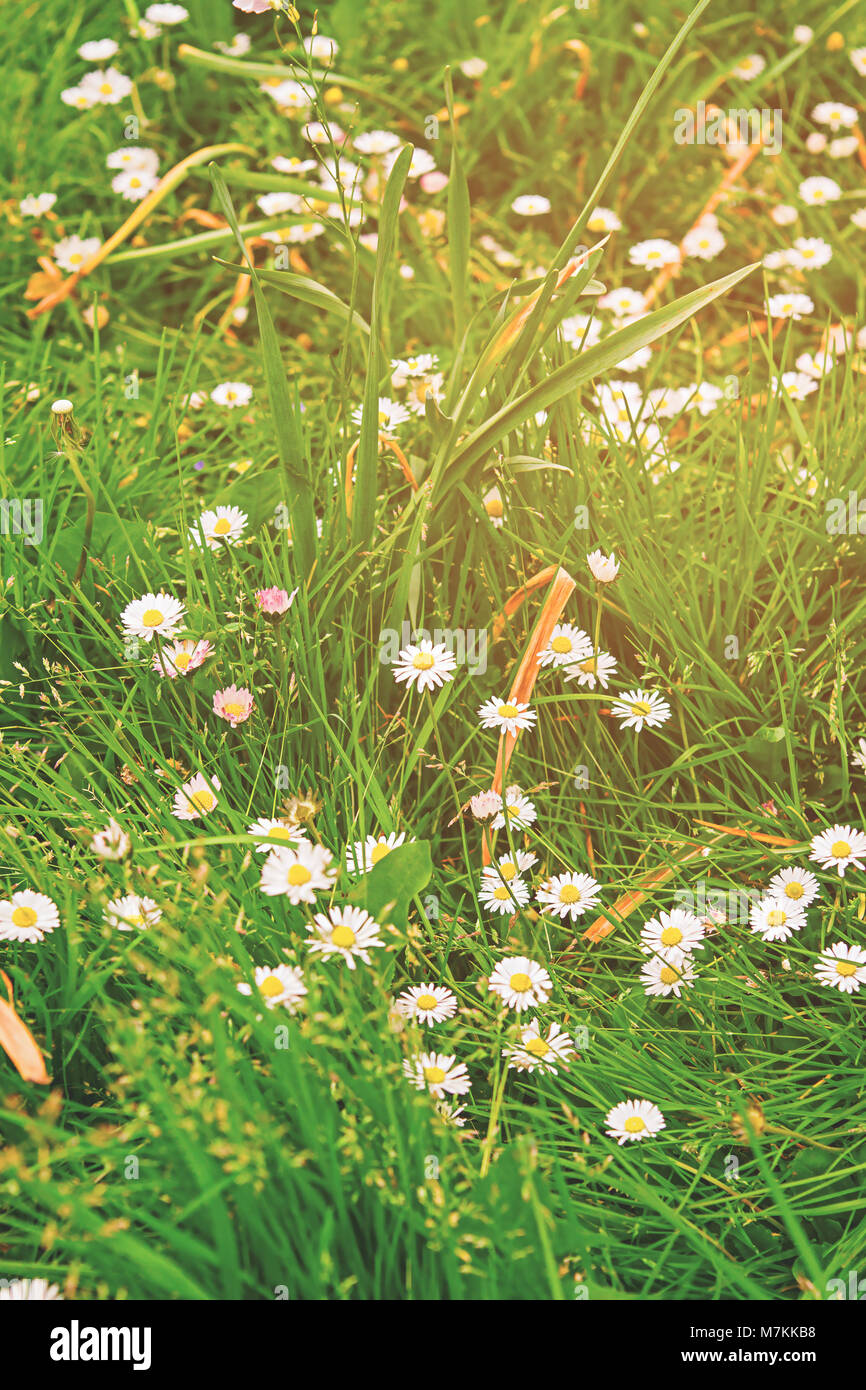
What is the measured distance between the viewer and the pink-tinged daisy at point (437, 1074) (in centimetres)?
125

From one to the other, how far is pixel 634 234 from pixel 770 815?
1.65 m

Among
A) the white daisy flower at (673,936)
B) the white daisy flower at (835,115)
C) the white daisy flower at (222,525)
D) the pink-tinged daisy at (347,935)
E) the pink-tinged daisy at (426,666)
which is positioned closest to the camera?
the pink-tinged daisy at (347,935)

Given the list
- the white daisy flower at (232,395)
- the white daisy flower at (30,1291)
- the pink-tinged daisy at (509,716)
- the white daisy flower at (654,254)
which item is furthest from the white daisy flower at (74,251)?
the white daisy flower at (30,1291)

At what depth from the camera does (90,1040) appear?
139cm

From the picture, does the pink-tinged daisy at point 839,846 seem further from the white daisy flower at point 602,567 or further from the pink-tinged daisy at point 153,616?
the pink-tinged daisy at point 153,616

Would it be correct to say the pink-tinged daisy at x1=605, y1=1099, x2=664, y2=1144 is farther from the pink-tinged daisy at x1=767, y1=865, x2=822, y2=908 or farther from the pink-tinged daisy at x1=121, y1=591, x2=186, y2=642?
the pink-tinged daisy at x1=121, y1=591, x2=186, y2=642

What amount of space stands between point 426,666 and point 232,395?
95 centimetres

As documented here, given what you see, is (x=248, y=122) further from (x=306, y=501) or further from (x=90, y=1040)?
(x=90, y=1040)

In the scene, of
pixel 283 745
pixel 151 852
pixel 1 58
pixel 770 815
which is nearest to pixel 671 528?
pixel 770 815

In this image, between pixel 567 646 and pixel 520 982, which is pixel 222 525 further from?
pixel 520 982

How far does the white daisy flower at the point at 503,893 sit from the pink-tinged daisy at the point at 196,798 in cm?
35

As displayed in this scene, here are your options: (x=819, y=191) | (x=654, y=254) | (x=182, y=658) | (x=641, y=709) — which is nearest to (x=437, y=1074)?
(x=641, y=709)

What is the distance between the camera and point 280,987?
1.23 metres
